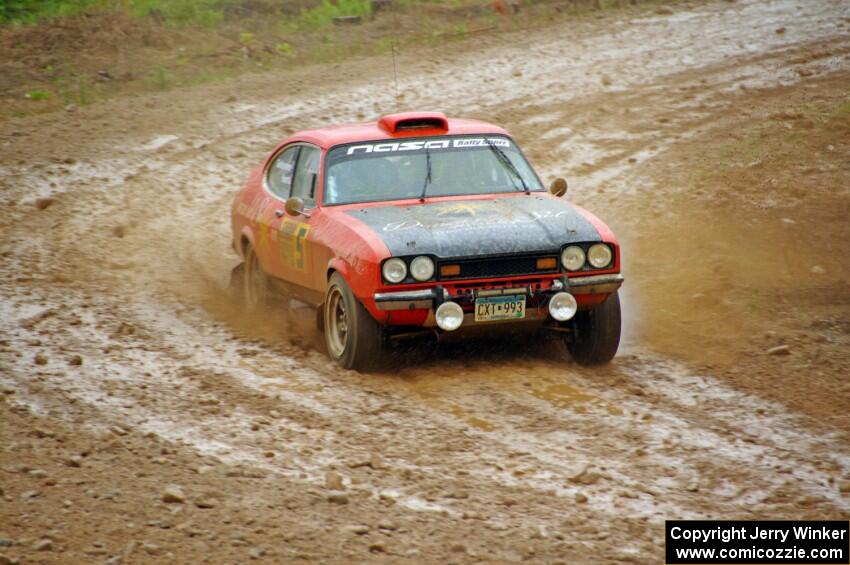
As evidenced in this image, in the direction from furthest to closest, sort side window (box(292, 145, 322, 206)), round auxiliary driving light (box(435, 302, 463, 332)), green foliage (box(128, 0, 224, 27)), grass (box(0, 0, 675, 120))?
green foliage (box(128, 0, 224, 27)) < grass (box(0, 0, 675, 120)) < side window (box(292, 145, 322, 206)) < round auxiliary driving light (box(435, 302, 463, 332))

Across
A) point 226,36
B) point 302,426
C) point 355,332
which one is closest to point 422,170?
point 355,332

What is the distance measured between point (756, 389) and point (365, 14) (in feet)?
53.5

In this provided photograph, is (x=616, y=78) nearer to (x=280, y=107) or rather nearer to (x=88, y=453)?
(x=280, y=107)

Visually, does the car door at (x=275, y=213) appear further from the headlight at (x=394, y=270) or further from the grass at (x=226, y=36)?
the grass at (x=226, y=36)

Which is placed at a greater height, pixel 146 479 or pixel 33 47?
pixel 33 47

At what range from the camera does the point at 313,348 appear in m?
8.47

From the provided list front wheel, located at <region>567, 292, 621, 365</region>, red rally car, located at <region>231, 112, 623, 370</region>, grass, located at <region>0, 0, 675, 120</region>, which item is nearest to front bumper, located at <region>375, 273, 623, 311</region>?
red rally car, located at <region>231, 112, 623, 370</region>

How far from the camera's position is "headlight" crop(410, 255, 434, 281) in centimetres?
729

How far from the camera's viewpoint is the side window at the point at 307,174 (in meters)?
8.55

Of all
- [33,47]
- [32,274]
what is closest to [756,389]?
[32,274]

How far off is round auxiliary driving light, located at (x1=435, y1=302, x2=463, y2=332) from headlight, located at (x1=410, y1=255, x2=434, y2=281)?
20 centimetres

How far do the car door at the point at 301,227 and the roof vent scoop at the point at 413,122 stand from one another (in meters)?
0.54

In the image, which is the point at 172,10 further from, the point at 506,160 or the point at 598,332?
the point at 598,332

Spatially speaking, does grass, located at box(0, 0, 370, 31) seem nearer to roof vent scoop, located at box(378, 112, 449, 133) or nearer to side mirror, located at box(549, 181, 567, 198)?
roof vent scoop, located at box(378, 112, 449, 133)
